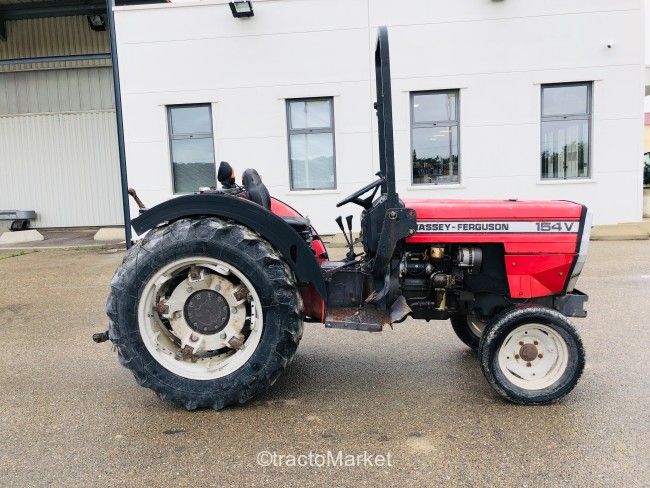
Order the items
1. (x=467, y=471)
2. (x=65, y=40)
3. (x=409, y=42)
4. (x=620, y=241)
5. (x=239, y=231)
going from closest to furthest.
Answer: (x=467, y=471) < (x=239, y=231) < (x=620, y=241) < (x=409, y=42) < (x=65, y=40)

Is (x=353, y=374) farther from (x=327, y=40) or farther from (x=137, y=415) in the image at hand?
(x=327, y=40)

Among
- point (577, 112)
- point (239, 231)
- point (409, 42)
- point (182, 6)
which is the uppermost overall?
point (182, 6)

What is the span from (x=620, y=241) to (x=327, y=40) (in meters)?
6.97

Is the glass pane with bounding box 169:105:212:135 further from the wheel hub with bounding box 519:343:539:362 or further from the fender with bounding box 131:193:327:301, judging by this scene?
the wheel hub with bounding box 519:343:539:362

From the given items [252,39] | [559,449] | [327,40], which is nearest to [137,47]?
[252,39]

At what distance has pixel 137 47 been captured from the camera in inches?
473

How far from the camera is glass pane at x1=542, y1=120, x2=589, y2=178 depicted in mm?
11578

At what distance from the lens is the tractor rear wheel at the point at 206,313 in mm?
3307

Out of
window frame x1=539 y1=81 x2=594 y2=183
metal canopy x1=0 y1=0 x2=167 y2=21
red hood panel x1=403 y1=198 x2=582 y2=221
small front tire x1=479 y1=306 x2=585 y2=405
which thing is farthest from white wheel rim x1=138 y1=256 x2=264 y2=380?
metal canopy x1=0 y1=0 x2=167 y2=21

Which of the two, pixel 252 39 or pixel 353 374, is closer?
pixel 353 374

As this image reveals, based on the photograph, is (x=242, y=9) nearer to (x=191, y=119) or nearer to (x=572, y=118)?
(x=191, y=119)

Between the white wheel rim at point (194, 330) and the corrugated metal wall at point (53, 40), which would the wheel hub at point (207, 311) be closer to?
the white wheel rim at point (194, 330)

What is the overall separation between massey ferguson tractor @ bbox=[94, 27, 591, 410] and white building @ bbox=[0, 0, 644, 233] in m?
8.39

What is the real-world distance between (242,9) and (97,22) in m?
6.80
